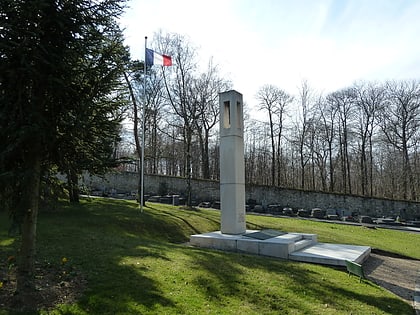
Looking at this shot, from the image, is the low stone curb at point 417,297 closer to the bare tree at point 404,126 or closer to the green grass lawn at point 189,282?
the green grass lawn at point 189,282

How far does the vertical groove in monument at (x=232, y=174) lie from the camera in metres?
12.0

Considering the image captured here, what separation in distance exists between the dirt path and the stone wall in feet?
51.5

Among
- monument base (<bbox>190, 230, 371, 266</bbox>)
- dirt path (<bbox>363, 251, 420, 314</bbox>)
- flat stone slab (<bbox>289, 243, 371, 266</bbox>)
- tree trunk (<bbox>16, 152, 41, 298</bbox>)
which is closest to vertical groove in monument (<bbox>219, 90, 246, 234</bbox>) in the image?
monument base (<bbox>190, 230, 371, 266</bbox>)

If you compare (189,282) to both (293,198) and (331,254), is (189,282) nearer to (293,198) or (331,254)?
(331,254)

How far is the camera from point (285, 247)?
9.82m

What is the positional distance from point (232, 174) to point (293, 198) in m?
17.8

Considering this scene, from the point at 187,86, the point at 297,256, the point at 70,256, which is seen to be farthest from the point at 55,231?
the point at 187,86

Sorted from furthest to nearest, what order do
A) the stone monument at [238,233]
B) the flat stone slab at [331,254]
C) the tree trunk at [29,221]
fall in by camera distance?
the stone monument at [238,233]
the flat stone slab at [331,254]
the tree trunk at [29,221]

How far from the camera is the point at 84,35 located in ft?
18.6

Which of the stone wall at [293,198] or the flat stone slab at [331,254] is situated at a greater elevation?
the stone wall at [293,198]

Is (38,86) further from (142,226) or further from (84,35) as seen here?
(142,226)

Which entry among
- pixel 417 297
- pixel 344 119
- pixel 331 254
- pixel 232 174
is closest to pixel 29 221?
pixel 417 297

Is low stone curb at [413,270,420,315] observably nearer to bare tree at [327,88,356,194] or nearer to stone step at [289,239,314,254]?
stone step at [289,239,314,254]

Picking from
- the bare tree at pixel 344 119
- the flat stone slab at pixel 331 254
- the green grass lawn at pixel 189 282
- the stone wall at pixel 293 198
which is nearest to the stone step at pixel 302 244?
the flat stone slab at pixel 331 254
